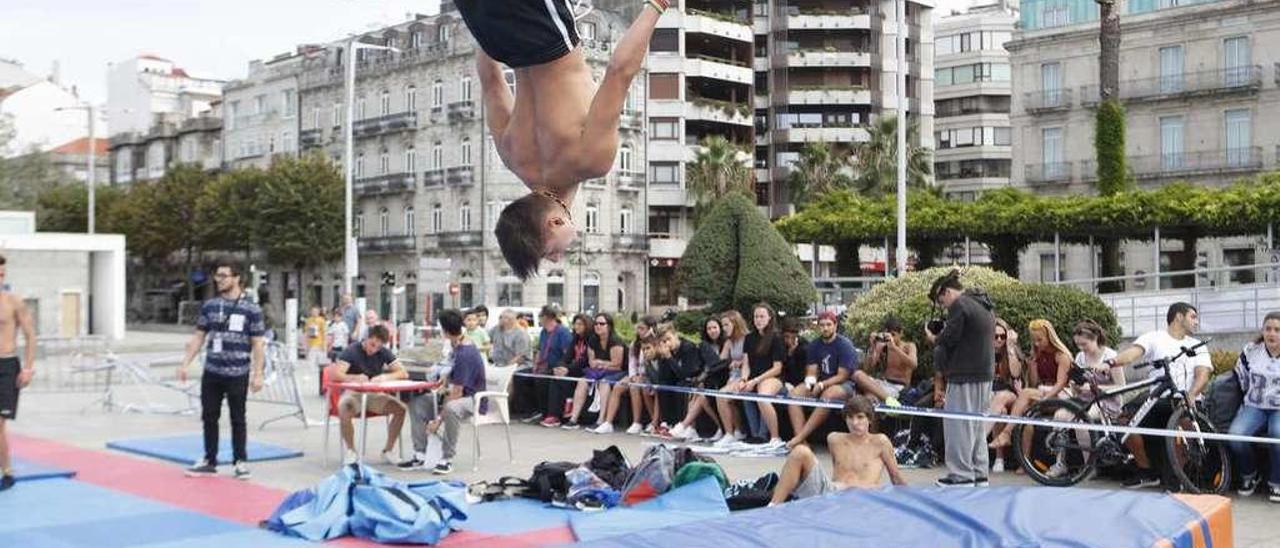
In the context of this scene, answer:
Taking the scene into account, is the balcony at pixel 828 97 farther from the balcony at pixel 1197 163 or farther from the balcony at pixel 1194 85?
the balcony at pixel 1197 163

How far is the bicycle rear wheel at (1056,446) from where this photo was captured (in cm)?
1044

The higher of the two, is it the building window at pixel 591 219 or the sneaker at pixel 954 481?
the building window at pixel 591 219

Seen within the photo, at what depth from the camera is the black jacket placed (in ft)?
32.2

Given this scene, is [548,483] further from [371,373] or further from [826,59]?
[826,59]

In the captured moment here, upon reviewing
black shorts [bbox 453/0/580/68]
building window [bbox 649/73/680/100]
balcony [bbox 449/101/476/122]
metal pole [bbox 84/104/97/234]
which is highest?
building window [bbox 649/73/680/100]

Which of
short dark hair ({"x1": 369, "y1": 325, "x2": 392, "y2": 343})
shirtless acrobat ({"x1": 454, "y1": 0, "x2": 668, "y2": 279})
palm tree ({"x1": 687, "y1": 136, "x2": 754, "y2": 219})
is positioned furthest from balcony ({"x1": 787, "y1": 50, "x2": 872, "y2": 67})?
shirtless acrobat ({"x1": 454, "y1": 0, "x2": 668, "y2": 279})

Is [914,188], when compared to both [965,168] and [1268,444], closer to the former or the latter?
[965,168]

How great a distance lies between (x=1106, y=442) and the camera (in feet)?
34.1

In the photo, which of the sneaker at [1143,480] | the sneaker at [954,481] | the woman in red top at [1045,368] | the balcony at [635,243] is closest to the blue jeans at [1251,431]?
the sneaker at [1143,480]

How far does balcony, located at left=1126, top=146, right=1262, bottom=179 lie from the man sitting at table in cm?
3968

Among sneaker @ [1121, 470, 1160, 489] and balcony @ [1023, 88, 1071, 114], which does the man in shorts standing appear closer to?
sneaker @ [1121, 470, 1160, 489]

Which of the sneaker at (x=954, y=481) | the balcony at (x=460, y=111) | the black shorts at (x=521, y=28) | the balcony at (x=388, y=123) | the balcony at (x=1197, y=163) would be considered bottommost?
the sneaker at (x=954, y=481)

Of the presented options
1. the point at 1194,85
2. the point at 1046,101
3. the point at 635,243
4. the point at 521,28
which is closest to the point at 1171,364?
the point at 521,28

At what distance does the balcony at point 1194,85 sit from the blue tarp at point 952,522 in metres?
41.8
